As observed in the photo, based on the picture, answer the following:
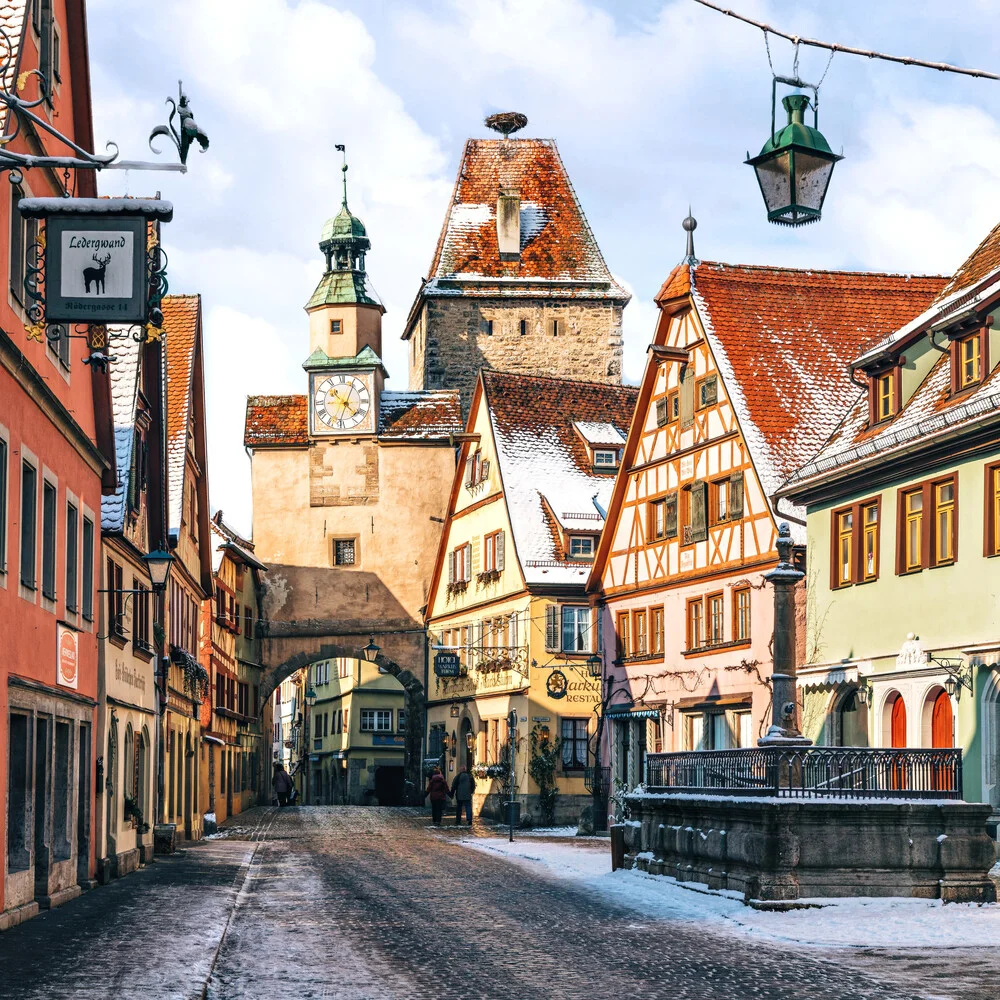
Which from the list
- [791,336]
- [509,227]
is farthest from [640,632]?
[509,227]

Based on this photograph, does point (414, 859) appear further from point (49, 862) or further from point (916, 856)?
point (916, 856)

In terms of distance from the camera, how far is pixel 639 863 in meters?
23.0

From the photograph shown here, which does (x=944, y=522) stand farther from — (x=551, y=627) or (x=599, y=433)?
(x=599, y=433)

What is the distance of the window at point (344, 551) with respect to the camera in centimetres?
6069

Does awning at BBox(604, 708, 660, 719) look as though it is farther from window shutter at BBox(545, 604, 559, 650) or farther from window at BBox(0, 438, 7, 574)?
A: window at BBox(0, 438, 7, 574)

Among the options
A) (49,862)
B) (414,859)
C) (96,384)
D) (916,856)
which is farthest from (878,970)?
(414,859)

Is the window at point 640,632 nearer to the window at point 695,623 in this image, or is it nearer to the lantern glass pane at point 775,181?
the window at point 695,623

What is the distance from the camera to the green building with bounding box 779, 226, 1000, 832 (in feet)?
76.8

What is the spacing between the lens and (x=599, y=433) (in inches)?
1921

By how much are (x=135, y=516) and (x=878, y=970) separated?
1628 cm

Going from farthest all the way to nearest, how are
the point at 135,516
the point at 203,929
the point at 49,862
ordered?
the point at 135,516 → the point at 49,862 → the point at 203,929

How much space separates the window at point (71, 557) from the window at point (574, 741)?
24.3 meters

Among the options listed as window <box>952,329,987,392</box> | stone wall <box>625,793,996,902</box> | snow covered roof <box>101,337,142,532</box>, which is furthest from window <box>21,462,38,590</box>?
window <box>952,329,987,392</box>

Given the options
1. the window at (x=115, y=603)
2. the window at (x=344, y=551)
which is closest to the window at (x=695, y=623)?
the window at (x=115, y=603)
